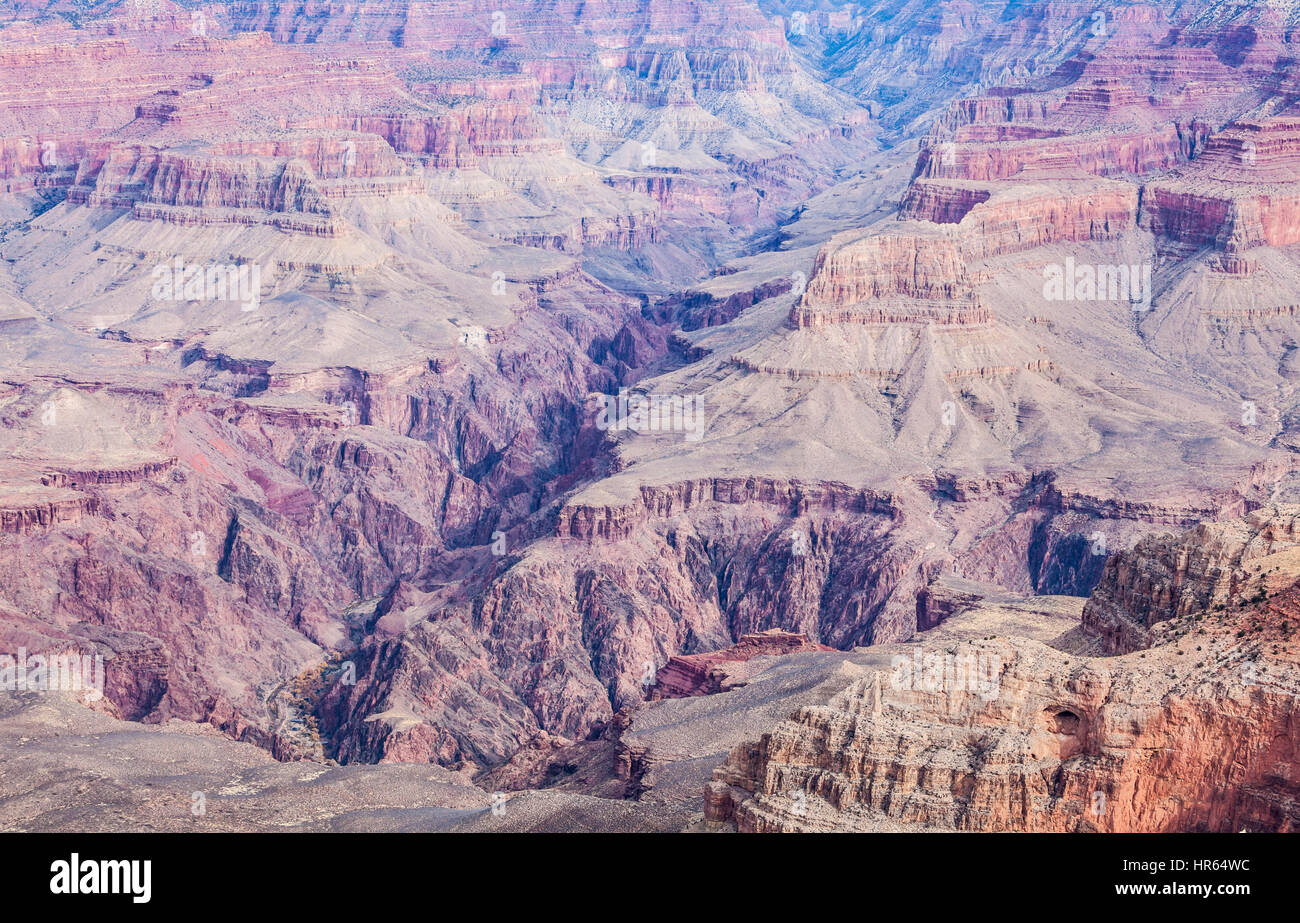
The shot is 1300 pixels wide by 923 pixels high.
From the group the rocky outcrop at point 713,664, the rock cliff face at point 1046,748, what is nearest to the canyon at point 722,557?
the rock cliff face at point 1046,748

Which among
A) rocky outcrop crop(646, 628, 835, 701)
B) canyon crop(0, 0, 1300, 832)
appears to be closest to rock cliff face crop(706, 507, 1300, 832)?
canyon crop(0, 0, 1300, 832)

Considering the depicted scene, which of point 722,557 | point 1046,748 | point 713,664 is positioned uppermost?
point 1046,748

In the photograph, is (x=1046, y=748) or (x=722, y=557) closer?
(x=1046, y=748)

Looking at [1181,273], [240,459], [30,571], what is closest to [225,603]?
[30,571]

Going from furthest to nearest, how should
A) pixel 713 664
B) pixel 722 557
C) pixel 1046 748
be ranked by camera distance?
pixel 722 557
pixel 713 664
pixel 1046 748

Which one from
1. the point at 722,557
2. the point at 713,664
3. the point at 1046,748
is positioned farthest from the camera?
the point at 722,557

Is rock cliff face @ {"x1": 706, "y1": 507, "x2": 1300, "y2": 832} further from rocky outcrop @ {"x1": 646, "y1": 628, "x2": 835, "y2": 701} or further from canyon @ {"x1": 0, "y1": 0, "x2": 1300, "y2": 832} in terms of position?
rocky outcrop @ {"x1": 646, "y1": 628, "x2": 835, "y2": 701}

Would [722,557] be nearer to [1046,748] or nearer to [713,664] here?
[713,664]

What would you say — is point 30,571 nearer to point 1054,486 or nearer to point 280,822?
point 280,822

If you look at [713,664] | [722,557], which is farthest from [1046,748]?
[722,557]
